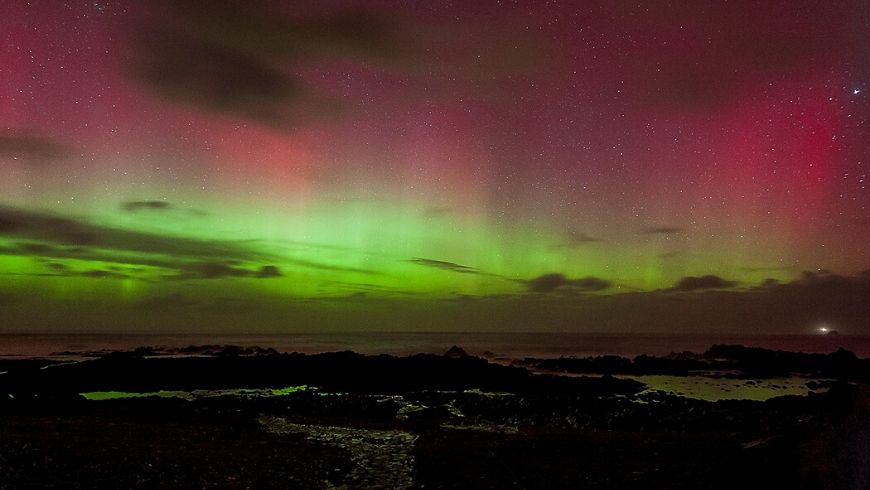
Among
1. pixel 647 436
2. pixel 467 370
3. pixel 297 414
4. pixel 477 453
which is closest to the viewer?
pixel 477 453

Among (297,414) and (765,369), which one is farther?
(765,369)

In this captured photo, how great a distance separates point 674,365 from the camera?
57.7 m

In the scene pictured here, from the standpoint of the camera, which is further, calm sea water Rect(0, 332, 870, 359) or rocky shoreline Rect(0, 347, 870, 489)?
A: calm sea water Rect(0, 332, 870, 359)

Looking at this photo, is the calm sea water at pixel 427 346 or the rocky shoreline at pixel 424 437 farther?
the calm sea water at pixel 427 346

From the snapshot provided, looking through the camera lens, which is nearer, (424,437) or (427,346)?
(424,437)

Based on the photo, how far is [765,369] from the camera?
191 ft

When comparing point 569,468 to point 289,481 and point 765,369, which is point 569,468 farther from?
point 765,369

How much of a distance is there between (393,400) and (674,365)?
36.4 metres

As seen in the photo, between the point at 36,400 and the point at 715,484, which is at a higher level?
the point at 715,484

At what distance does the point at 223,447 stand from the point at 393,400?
1542 cm

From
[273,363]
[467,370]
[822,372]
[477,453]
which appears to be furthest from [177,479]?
[822,372]

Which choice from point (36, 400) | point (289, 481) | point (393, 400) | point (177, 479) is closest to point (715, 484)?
point (289, 481)

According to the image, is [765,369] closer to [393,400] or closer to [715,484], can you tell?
[393,400]

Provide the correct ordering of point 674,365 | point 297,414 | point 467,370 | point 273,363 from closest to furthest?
point 297,414, point 467,370, point 273,363, point 674,365
